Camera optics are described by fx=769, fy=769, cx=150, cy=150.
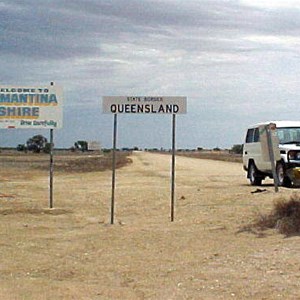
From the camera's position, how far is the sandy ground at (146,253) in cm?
903

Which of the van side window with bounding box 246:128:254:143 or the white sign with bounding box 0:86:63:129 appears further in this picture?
the van side window with bounding box 246:128:254:143

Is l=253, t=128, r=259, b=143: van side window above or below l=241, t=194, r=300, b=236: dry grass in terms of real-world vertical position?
above

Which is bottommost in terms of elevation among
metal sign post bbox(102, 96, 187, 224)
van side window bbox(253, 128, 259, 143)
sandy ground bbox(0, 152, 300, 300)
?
sandy ground bbox(0, 152, 300, 300)

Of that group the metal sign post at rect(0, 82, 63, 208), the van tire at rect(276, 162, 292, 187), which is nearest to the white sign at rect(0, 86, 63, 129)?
the metal sign post at rect(0, 82, 63, 208)

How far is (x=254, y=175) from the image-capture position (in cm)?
Result: 2633

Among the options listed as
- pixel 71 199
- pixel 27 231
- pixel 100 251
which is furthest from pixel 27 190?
pixel 100 251

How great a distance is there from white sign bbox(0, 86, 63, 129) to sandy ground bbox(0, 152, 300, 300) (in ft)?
6.78

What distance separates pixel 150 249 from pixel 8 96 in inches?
285

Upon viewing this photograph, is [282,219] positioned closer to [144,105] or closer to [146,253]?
[146,253]

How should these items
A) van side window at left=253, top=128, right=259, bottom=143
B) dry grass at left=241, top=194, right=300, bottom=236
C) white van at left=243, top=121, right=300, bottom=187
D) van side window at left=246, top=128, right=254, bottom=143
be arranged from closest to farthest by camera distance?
dry grass at left=241, top=194, right=300, bottom=236 → white van at left=243, top=121, right=300, bottom=187 → van side window at left=253, top=128, right=259, bottom=143 → van side window at left=246, top=128, right=254, bottom=143

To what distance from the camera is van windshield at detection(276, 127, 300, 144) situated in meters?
23.3

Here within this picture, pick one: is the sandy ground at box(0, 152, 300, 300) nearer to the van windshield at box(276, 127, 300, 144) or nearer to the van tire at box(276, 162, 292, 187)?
the van tire at box(276, 162, 292, 187)

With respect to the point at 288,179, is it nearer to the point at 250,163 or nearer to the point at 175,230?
the point at 250,163

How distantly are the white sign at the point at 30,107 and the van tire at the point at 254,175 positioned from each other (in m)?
10.0
